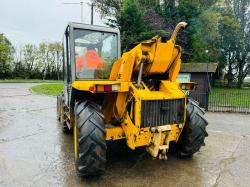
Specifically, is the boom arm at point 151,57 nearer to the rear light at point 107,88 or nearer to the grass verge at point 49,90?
the rear light at point 107,88

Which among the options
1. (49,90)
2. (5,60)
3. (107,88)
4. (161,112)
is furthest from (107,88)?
(5,60)

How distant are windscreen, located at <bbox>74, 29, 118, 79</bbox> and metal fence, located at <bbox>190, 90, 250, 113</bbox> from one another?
Result: 7758mm

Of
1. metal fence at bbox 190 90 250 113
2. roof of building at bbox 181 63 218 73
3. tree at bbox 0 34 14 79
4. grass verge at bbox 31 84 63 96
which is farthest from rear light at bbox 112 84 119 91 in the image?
tree at bbox 0 34 14 79

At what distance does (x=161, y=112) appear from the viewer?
4.07 m

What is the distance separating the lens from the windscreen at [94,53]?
16.8 feet

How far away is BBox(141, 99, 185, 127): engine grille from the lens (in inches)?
155

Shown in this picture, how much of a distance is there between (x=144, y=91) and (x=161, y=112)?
41 cm

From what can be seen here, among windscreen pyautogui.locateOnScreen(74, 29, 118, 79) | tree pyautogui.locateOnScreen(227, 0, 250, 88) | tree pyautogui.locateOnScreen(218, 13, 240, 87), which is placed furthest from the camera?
tree pyautogui.locateOnScreen(227, 0, 250, 88)

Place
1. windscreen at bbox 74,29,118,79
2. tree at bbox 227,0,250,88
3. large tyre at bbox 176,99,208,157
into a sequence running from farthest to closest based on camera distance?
tree at bbox 227,0,250,88 → windscreen at bbox 74,29,118,79 → large tyre at bbox 176,99,208,157

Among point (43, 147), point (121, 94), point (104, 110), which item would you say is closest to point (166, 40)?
point (121, 94)

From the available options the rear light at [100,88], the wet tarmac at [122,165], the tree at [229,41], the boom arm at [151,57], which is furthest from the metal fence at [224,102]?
the tree at [229,41]

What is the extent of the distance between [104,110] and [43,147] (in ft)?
6.09

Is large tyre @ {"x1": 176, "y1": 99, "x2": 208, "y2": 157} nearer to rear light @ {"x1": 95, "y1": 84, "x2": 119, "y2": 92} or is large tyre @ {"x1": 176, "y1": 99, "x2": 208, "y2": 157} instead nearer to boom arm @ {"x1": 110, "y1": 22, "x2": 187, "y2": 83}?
boom arm @ {"x1": 110, "y1": 22, "x2": 187, "y2": 83}

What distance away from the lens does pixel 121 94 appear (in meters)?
4.20
